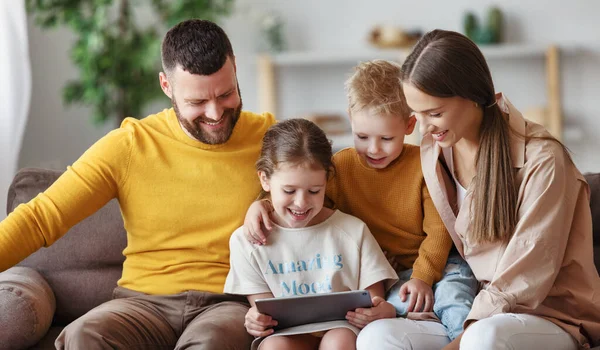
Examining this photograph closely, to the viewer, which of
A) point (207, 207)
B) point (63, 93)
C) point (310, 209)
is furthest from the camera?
point (63, 93)

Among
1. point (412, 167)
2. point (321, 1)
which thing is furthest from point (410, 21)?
point (412, 167)

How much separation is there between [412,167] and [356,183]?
0.51 feet

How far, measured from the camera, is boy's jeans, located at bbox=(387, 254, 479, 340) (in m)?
1.98

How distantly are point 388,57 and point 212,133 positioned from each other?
360 centimetres

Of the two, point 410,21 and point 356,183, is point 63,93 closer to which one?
point 410,21

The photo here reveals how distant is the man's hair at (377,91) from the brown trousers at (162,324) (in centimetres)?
61

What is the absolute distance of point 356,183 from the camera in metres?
2.23

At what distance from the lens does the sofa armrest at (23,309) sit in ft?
6.94

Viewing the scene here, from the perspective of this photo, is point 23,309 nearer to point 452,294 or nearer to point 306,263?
point 306,263

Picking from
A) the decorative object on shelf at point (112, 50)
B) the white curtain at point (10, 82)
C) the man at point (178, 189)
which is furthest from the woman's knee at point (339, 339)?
the decorative object on shelf at point (112, 50)

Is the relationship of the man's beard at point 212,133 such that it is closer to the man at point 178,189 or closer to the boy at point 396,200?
the man at point 178,189

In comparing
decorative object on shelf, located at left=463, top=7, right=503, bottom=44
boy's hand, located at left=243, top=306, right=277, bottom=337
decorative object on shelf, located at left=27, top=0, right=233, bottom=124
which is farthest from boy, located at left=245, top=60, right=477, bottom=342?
decorative object on shelf, located at left=463, top=7, right=503, bottom=44

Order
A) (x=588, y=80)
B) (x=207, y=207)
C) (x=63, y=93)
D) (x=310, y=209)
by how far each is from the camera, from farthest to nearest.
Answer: (x=588, y=80), (x=63, y=93), (x=207, y=207), (x=310, y=209)

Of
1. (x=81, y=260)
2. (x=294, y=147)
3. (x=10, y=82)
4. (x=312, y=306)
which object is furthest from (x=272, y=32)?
(x=312, y=306)
